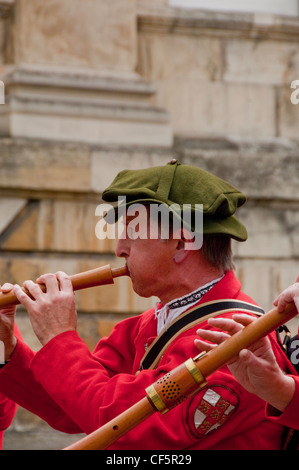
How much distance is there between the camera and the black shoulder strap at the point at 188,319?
3652 mm

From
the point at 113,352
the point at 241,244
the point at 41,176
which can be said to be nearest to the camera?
the point at 113,352

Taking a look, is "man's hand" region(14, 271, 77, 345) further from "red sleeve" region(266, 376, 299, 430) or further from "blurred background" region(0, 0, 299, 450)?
"blurred background" region(0, 0, 299, 450)

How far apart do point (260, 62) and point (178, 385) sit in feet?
16.4

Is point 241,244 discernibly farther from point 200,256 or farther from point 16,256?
point 200,256

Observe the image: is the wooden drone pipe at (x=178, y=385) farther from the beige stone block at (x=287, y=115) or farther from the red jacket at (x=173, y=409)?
the beige stone block at (x=287, y=115)

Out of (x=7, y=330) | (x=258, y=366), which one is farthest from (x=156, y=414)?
(x=7, y=330)

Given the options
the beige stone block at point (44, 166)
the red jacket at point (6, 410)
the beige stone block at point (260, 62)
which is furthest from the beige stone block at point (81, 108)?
the red jacket at point (6, 410)

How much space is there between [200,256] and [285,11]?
485cm

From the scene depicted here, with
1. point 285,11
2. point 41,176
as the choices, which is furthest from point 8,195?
point 285,11

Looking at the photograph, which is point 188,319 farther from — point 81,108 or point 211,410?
point 81,108

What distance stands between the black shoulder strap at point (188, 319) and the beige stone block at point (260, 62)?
4261mm

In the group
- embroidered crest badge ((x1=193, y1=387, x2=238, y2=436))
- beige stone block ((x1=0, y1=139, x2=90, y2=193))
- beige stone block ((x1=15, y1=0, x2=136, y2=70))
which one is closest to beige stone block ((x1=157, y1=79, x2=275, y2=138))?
beige stone block ((x1=15, y1=0, x2=136, y2=70))

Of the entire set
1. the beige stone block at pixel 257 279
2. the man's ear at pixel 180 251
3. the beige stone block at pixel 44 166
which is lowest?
the beige stone block at pixel 257 279

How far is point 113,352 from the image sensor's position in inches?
162
